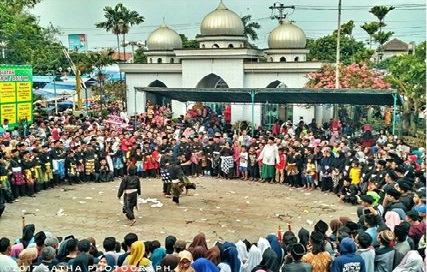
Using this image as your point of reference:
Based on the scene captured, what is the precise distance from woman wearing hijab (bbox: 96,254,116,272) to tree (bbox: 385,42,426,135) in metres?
22.3

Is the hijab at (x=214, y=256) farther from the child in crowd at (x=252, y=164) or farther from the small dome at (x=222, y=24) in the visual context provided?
the small dome at (x=222, y=24)

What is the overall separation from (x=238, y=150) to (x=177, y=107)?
15781mm

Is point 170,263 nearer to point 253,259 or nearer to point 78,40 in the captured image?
point 253,259

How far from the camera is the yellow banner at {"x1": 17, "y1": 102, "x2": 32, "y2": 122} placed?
22375 mm

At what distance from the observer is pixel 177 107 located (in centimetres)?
3331

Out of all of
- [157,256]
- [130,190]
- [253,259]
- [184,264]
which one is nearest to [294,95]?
[130,190]

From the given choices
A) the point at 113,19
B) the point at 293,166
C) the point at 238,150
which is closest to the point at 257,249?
the point at 293,166

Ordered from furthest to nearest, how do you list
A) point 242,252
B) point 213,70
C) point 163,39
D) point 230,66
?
point 163,39 < point 213,70 < point 230,66 < point 242,252

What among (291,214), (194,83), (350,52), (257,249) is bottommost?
(291,214)

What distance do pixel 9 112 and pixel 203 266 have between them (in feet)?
58.2

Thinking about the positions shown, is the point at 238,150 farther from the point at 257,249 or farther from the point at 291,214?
the point at 257,249

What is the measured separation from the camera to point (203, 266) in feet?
21.6

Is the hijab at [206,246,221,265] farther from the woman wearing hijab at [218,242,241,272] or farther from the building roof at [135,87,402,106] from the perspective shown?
the building roof at [135,87,402,106]

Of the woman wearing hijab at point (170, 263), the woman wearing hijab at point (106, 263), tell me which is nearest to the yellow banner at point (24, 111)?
the woman wearing hijab at point (106, 263)
